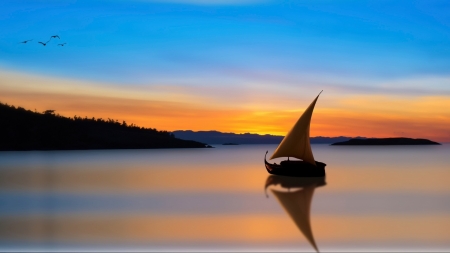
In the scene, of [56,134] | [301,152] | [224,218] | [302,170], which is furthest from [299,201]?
[56,134]

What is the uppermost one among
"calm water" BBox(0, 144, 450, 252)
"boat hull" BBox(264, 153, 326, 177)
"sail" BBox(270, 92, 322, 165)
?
"sail" BBox(270, 92, 322, 165)

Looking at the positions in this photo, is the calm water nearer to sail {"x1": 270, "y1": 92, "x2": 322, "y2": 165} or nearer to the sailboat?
the sailboat

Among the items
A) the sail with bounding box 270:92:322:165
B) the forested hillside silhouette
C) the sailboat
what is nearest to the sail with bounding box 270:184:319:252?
the sailboat

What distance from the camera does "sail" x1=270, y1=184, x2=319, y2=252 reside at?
1372 centimetres

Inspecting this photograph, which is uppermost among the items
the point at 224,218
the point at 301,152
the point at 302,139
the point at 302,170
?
the point at 302,139

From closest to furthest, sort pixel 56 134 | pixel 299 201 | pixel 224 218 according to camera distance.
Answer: pixel 224 218
pixel 299 201
pixel 56 134

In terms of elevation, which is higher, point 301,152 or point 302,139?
point 302,139

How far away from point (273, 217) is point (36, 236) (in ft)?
23.6

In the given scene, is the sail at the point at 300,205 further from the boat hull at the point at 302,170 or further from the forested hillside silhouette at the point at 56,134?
the forested hillside silhouette at the point at 56,134

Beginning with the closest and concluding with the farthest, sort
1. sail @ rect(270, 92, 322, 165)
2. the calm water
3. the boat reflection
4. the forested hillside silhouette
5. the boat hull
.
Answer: the calm water < the boat reflection < the boat hull < sail @ rect(270, 92, 322, 165) < the forested hillside silhouette

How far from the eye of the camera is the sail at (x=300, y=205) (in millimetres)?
13719

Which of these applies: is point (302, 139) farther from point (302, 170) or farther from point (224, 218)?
point (224, 218)

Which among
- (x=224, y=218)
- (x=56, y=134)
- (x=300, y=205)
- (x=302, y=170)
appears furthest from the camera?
(x=56, y=134)

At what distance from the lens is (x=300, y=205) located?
19844 mm
